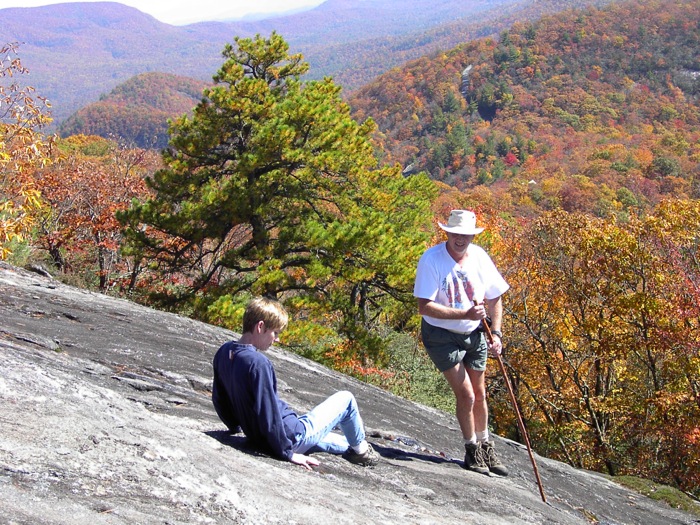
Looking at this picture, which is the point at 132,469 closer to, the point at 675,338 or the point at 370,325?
the point at 675,338

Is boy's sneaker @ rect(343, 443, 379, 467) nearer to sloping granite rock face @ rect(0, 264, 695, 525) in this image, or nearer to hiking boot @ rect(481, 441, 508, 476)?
sloping granite rock face @ rect(0, 264, 695, 525)

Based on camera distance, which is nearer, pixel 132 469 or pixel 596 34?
pixel 132 469

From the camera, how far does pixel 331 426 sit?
4.20 meters

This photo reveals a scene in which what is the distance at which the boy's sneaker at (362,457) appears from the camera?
175 inches

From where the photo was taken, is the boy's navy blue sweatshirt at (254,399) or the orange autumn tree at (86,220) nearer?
the boy's navy blue sweatshirt at (254,399)

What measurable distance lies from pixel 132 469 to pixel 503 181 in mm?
85612

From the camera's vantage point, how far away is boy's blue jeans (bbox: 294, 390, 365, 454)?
4105 mm

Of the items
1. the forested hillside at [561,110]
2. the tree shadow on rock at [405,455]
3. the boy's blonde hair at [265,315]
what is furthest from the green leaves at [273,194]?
the forested hillside at [561,110]

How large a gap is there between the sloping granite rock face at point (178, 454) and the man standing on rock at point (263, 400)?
14 cm

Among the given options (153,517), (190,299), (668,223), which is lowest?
(190,299)

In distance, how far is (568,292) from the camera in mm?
16359

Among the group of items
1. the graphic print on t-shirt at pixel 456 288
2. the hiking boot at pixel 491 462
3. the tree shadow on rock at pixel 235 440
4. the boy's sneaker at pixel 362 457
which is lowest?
the hiking boot at pixel 491 462

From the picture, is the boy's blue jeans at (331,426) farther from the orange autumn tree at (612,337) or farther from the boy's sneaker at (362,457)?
the orange autumn tree at (612,337)

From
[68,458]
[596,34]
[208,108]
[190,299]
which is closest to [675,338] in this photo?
[190,299]
